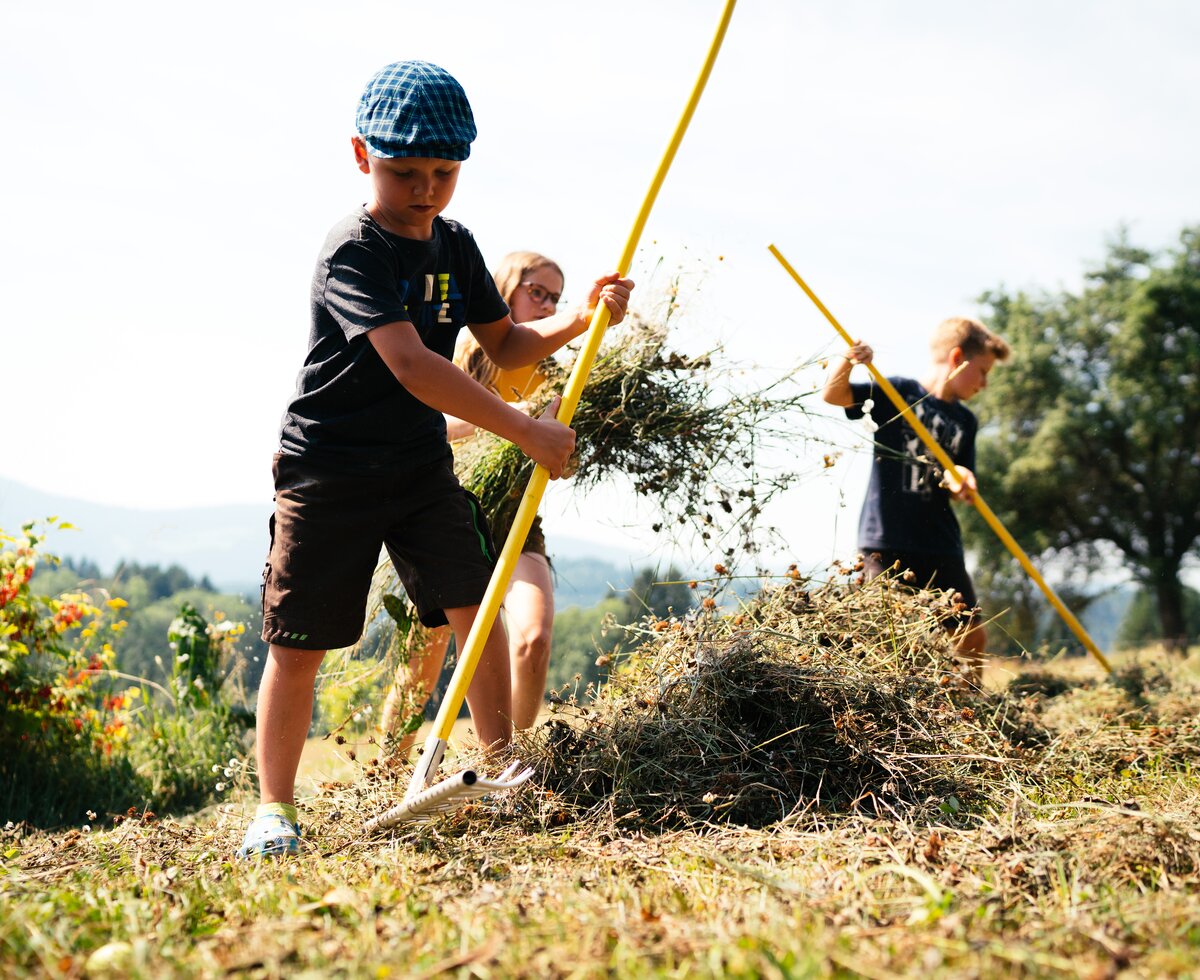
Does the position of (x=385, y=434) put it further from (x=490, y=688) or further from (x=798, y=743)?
(x=798, y=743)

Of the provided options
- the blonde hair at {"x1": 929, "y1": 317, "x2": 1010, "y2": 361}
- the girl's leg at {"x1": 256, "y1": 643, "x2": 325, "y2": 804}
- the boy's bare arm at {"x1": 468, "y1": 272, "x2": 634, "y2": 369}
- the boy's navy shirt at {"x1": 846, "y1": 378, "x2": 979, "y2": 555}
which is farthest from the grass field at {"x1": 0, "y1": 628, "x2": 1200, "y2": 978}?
the blonde hair at {"x1": 929, "y1": 317, "x2": 1010, "y2": 361}

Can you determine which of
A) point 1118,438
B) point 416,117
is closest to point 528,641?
point 416,117

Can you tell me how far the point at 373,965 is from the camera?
1.71 meters

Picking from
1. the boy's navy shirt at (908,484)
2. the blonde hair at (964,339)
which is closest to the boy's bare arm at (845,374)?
the boy's navy shirt at (908,484)

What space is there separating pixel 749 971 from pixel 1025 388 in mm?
24680

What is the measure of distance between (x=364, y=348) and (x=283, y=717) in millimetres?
1032

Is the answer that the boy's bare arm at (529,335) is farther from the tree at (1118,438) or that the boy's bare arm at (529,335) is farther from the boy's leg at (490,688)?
the tree at (1118,438)

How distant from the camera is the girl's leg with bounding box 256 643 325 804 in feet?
9.73

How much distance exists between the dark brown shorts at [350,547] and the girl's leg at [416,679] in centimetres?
94

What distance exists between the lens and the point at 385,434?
9.90 feet

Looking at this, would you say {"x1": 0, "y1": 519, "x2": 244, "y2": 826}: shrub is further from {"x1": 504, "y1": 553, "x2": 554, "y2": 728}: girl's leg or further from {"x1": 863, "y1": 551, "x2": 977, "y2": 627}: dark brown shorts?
{"x1": 863, "y1": 551, "x2": 977, "y2": 627}: dark brown shorts

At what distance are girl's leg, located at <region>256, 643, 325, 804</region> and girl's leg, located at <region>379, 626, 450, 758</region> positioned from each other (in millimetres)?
1002

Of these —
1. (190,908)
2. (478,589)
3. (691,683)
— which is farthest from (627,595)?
(190,908)

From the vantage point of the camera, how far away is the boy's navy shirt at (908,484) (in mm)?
5094
